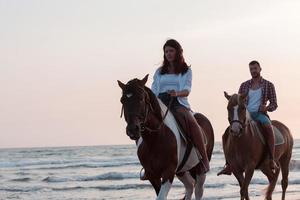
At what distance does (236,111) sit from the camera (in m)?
8.39

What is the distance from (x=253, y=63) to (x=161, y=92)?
2997 mm

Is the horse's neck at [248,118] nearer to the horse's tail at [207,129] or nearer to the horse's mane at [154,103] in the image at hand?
the horse's tail at [207,129]

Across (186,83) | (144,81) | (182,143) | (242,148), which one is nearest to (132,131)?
(144,81)

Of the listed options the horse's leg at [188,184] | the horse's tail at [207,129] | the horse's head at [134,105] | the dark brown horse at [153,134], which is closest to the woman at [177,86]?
the dark brown horse at [153,134]

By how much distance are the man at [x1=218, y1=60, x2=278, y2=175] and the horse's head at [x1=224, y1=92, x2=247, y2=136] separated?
1021mm

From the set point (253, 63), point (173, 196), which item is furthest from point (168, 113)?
point (173, 196)

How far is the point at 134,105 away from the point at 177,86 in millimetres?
1455

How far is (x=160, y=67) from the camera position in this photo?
6.96 m

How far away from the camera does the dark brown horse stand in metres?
5.44

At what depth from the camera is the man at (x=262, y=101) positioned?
9438 mm

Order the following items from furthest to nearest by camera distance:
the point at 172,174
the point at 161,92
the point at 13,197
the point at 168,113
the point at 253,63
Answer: the point at 13,197
the point at 253,63
the point at 161,92
the point at 168,113
the point at 172,174

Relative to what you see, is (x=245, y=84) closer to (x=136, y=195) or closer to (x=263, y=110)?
(x=263, y=110)

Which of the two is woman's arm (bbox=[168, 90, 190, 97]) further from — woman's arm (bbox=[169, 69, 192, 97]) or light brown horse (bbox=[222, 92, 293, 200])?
light brown horse (bbox=[222, 92, 293, 200])

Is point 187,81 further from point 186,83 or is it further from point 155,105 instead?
point 155,105
